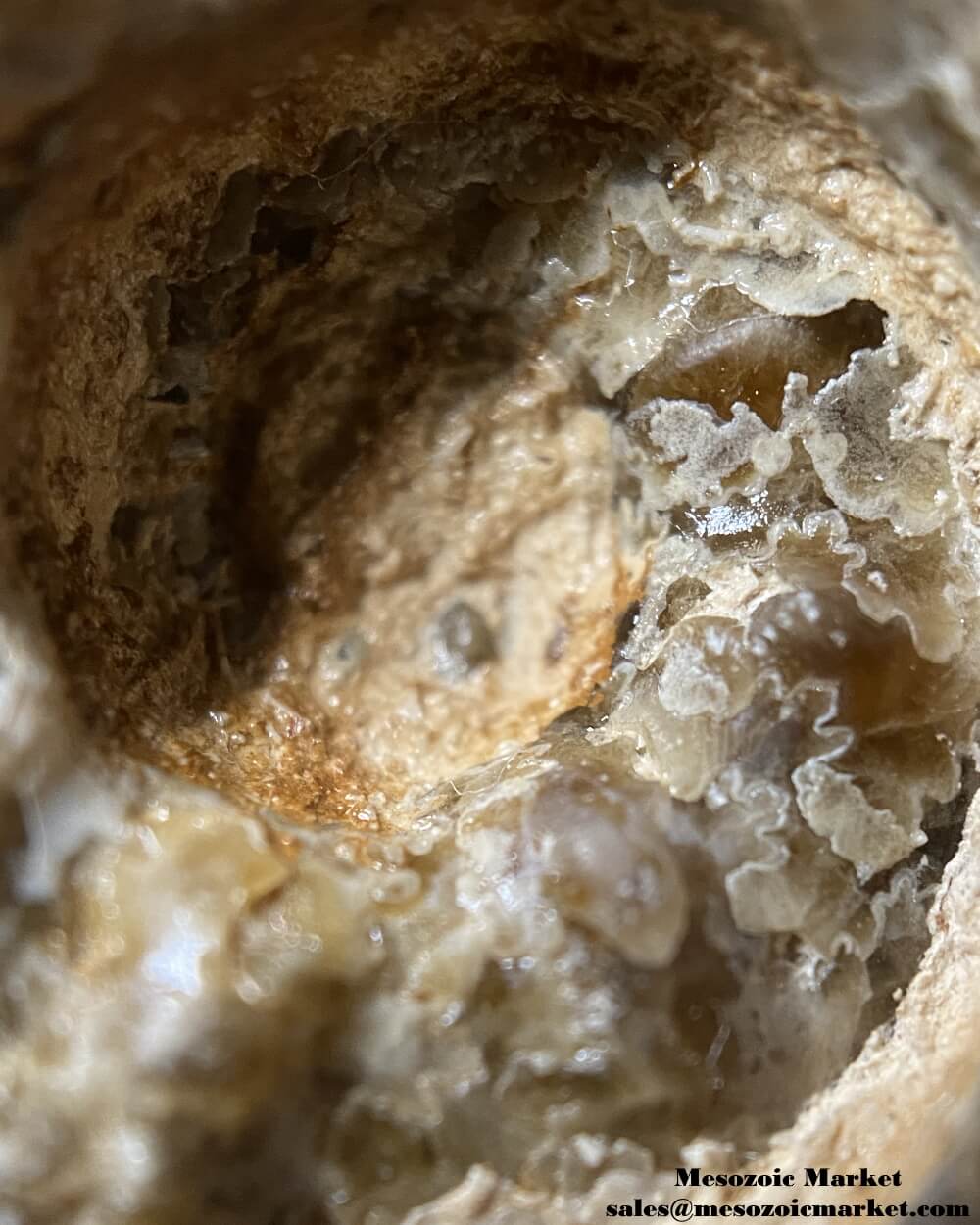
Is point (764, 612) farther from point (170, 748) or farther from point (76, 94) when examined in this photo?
point (76, 94)

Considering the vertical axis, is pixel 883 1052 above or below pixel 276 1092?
above

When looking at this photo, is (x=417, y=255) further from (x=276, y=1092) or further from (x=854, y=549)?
(x=276, y=1092)

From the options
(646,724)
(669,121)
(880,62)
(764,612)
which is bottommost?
(646,724)

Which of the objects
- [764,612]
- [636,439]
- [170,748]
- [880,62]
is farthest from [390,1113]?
[880,62]

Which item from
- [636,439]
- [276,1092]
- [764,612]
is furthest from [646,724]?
[276,1092]

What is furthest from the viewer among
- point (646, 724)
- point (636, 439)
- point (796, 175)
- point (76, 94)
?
point (636, 439)

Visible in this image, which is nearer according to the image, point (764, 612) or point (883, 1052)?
point (883, 1052)

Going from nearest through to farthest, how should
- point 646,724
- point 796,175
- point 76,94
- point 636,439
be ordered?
point 76,94 → point 796,175 → point 646,724 → point 636,439
